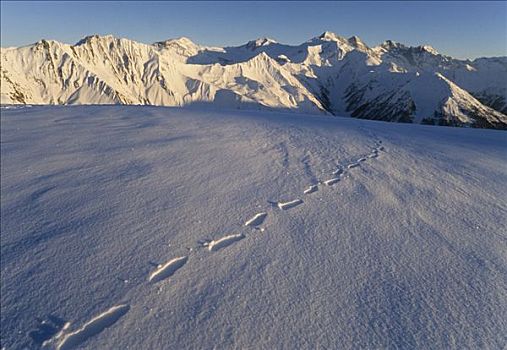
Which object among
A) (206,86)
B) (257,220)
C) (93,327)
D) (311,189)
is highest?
(311,189)

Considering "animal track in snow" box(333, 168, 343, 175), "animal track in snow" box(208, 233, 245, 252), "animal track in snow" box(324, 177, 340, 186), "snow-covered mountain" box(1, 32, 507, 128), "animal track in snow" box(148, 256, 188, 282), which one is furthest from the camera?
"snow-covered mountain" box(1, 32, 507, 128)

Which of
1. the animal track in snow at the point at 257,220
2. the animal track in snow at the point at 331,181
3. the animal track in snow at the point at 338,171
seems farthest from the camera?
the animal track in snow at the point at 338,171

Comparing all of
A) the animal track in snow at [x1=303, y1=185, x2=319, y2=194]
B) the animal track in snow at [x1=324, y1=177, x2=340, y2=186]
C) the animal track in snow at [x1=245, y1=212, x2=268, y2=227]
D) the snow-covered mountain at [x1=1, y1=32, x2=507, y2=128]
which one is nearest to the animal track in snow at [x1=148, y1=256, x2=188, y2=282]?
the animal track in snow at [x1=245, y1=212, x2=268, y2=227]

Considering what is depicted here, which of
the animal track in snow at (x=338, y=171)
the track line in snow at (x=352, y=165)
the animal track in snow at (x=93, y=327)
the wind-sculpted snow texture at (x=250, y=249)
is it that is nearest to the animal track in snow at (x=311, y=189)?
the wind-sculpted snow texture at (x=250, y=249)

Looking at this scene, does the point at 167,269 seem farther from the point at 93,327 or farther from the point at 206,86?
the point at 206,86

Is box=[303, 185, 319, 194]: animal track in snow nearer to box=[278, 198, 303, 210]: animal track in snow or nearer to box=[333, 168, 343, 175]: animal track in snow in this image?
box=[278, 198, 303, 210]: animal track in snow

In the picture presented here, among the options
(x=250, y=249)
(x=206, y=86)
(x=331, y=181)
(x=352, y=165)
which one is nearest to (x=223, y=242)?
(x=250, y=249)

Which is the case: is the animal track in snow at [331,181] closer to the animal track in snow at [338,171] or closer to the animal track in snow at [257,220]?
the animal track in snow at [338,171]
